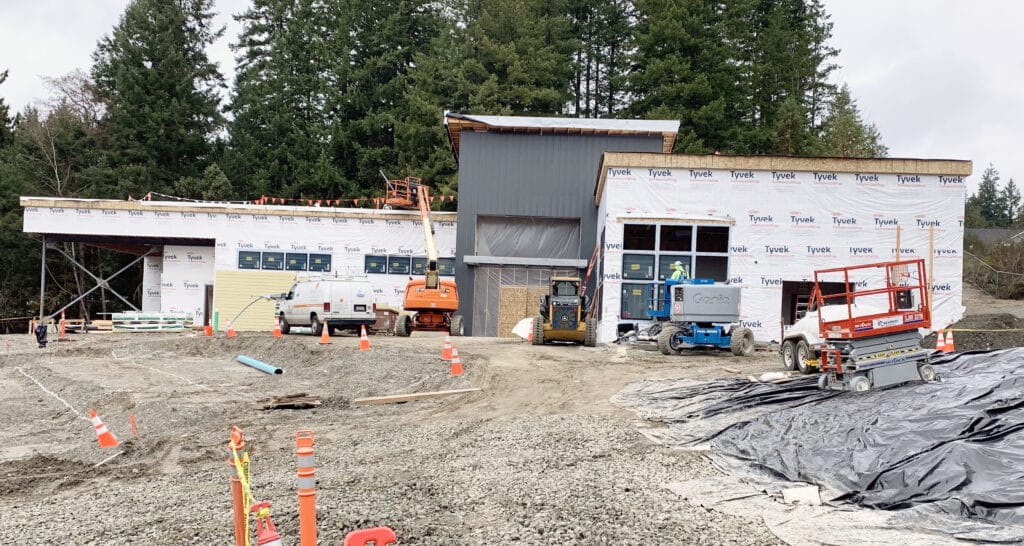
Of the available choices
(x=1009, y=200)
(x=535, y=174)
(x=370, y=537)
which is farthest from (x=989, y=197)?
(x=370, y=537)

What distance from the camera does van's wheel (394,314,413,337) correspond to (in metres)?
27.1

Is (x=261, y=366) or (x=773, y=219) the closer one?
(x=261, y=366)

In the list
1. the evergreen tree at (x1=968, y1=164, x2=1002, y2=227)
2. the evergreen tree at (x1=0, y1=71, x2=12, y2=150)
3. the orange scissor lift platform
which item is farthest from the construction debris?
the evergreen tree at (x1=968, y1=164, x2=1002, y2=227)

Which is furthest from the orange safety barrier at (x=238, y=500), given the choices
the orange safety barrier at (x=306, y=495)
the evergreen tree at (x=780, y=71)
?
the evergreen tree at (x=780, y=71)

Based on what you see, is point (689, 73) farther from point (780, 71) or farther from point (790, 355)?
point (790, 355)

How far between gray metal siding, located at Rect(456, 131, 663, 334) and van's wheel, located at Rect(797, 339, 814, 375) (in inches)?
669

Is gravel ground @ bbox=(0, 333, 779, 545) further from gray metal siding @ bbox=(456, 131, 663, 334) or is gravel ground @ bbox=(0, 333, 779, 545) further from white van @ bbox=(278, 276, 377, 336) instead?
gray metal siding @ bbox=(456, 131, 663, 334)

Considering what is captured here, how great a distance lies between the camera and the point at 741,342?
20.6 meters

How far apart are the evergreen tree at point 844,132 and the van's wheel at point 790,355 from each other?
104 feet

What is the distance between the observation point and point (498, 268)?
107ft

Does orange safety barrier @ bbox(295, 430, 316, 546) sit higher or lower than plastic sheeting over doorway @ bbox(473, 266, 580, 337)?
lower

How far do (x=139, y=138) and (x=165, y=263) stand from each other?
17.6 meters

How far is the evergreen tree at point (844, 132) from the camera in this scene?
46344 millimetres

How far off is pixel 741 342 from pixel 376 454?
43.5 feet
